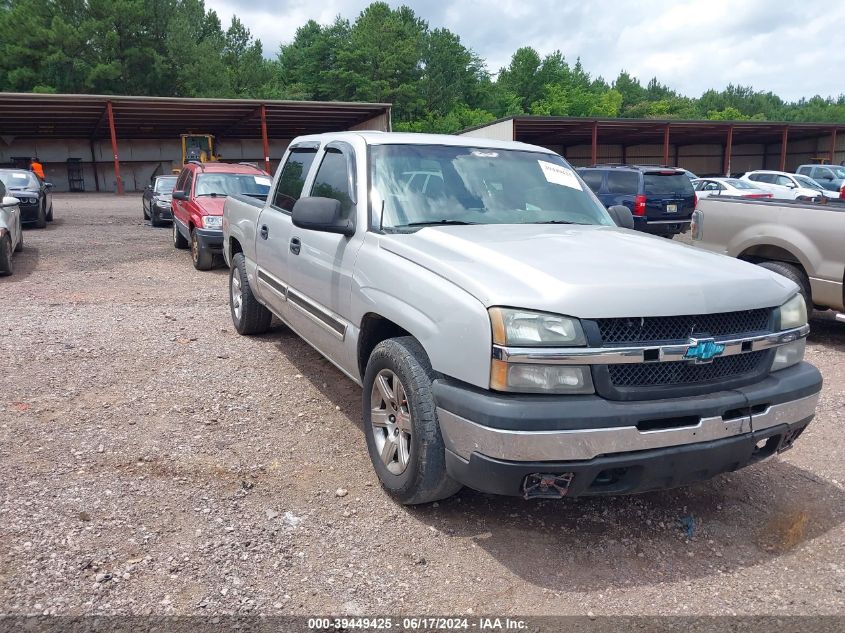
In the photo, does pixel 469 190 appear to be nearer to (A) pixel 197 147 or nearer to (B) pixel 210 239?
(B) pixel 210 239

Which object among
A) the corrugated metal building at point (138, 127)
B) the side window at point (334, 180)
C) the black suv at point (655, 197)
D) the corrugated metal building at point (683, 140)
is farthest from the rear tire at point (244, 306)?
the corrugated metal building at point (683, 140)

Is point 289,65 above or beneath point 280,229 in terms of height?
above

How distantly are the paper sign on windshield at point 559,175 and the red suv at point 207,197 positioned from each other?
279 inches

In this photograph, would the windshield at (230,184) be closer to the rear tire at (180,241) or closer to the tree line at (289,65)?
the rear tire at (180,241)

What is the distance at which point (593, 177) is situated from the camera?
16766mm

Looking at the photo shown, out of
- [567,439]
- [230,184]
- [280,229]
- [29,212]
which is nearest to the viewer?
[567,439]

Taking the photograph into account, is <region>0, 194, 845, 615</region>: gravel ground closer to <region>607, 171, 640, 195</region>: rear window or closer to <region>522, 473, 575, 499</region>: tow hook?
<region>522, 473, 575, 499</region>: tow hook

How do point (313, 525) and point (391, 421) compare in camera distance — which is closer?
point (313, 525)

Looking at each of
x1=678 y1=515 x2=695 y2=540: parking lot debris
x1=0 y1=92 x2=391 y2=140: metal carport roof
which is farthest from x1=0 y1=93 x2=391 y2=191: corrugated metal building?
x1=678 y1=515 x2=695 y2=540: parking lot debris

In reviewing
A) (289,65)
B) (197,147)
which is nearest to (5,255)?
(197,147)

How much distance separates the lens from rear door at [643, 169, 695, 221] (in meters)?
15.2

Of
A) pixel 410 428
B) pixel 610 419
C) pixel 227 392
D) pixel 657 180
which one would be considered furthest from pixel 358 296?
pixel 657 180

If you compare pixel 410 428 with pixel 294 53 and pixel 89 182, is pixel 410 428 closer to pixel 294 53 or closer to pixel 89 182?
pixel 89 182

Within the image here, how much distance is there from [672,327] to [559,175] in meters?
2.01
